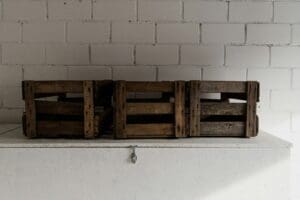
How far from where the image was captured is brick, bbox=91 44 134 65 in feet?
6.57

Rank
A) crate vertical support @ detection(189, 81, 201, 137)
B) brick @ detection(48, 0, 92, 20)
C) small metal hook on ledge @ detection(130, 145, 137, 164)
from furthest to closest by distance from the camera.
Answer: brick @ detection(48, 0, 92, 20) → crate vertical support @ detection(189, 81, 201, 137) → small metal hook on ledge @ detection(130, 145, 137, 164)

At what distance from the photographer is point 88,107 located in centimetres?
146

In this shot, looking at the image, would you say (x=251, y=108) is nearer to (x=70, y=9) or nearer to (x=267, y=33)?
(x=267, y=33)

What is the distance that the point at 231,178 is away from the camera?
1.43 meters

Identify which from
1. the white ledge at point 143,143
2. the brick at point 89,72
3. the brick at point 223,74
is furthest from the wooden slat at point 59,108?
the brick at point 223,74

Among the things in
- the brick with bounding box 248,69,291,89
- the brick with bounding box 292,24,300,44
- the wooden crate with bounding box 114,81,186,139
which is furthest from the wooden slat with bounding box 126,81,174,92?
the brick with bounding box 292,24,300,44

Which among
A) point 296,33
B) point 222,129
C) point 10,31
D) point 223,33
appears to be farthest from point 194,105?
point 10,31

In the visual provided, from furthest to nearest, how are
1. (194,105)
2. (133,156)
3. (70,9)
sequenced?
(70,9) → (194,105) → (133,156)

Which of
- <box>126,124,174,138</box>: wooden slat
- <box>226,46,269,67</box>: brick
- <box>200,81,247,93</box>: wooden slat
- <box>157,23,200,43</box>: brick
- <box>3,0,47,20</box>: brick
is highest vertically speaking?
<box>3,0,47,20</box>: brick

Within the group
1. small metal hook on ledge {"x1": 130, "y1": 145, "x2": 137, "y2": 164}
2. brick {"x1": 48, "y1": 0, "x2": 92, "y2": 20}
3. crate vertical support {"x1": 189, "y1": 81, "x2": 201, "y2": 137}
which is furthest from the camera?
brick {"x1": 48, "y1": 0, "x2": 92, "y2": 20}

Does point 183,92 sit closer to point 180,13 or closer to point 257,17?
point 180,13

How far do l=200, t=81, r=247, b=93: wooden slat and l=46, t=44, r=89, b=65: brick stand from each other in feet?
2.64

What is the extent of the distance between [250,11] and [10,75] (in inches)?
58.1

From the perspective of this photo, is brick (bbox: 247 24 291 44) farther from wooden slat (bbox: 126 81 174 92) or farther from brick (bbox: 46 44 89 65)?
brick (bbox: 46 44 89 65)
